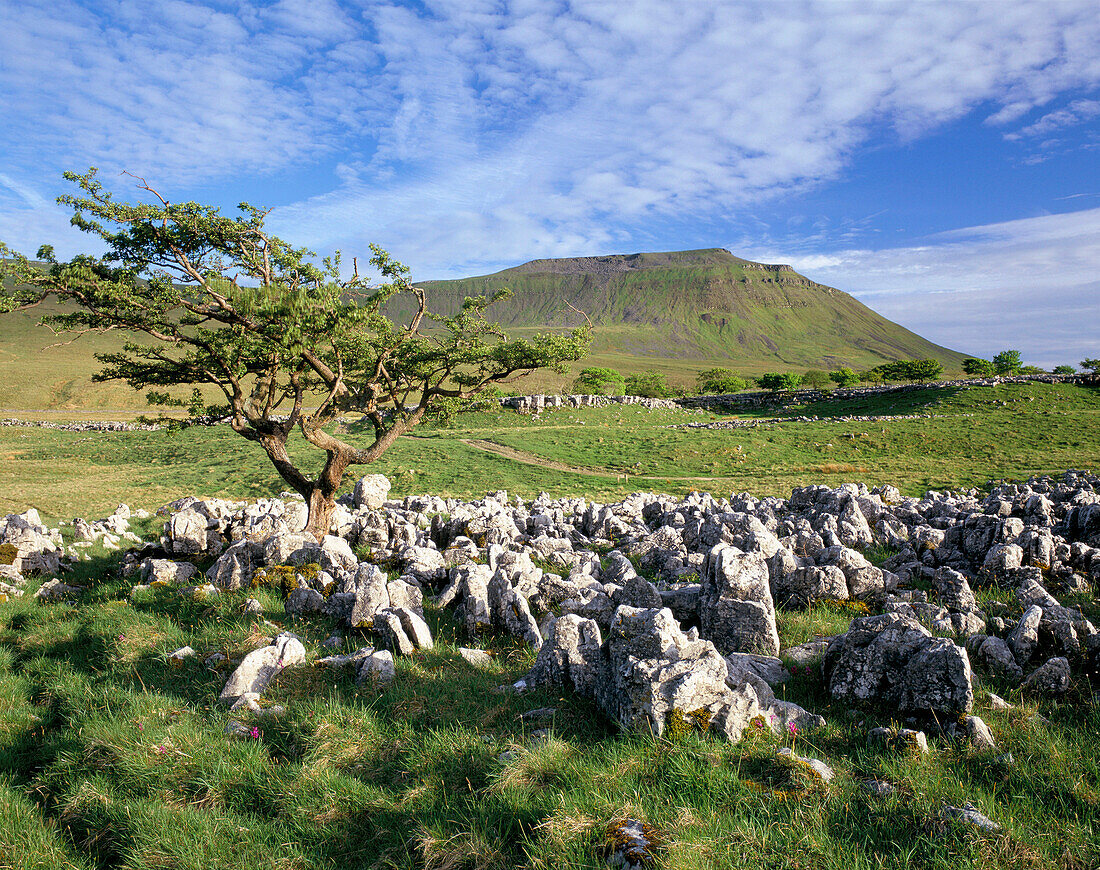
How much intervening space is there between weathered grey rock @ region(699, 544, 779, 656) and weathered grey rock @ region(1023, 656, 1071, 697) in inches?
92.2

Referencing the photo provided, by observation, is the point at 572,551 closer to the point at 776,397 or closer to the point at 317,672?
the point at 317,672

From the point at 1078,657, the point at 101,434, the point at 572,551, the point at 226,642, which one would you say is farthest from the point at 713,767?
the point at 101,434

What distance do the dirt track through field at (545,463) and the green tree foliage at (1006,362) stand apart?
95949mm

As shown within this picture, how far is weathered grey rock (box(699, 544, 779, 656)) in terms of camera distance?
6691 mm

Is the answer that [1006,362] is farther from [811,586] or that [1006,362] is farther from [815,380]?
[811,586]

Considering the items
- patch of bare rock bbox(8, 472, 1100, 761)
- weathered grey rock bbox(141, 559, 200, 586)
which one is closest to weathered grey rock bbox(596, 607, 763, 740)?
patch of bare rock bbox(8, 472, 1100, 761)

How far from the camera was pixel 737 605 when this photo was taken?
690cm

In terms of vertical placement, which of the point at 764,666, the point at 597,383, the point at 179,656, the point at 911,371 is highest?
the point at 911,371

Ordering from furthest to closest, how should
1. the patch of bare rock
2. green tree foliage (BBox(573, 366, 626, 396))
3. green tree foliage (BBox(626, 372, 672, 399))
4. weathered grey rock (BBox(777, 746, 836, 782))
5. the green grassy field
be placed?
1. green tree foliage (BBox(626, 372, 672, 399))
2. green tree foliage (BBox(573, 366, 626, 396))
3. the patch of bare rock
4. weathered grey rock (BBox(777, 746, 836, 782))
5. the green grassy field

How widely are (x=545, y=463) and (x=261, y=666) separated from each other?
33523 millimetres

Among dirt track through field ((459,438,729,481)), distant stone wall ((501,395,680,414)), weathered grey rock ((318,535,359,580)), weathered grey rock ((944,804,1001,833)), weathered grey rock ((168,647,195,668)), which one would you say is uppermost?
distant stone wall ((501,395,680,414))

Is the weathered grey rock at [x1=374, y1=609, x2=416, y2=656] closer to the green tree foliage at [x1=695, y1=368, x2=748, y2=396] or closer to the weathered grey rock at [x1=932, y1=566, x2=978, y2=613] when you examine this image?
the weathered grey rock at [x1=932, y1=566, x2=978, y2=613]

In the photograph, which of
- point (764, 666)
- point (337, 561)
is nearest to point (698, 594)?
point (764, 666)

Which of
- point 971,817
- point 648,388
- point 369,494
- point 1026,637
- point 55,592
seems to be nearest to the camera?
point 971,817
